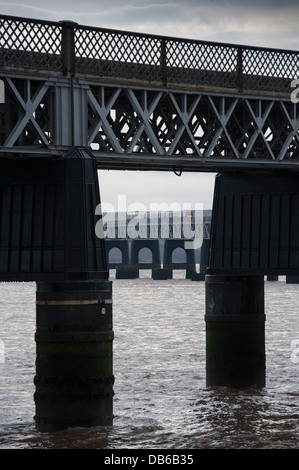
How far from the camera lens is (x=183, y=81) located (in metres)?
34.0

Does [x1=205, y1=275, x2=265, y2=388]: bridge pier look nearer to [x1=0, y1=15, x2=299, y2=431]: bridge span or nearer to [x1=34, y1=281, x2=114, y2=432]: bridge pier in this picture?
[x1=0, y1=15, x2=299, y2=431]: bridge span

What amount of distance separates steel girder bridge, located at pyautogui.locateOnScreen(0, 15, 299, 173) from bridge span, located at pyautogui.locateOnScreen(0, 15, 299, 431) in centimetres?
4

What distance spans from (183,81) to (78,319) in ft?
30.3

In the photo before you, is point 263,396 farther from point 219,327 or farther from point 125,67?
point 125,67

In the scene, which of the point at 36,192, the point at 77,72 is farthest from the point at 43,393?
the point at 77,72

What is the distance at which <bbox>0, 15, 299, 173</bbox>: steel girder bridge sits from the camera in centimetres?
3083

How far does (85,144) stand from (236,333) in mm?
12670

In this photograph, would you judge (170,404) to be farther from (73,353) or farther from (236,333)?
(73,353)

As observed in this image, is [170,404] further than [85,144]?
Yes

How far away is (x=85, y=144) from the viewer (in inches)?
1236

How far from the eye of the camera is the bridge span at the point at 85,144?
30500 millimetres

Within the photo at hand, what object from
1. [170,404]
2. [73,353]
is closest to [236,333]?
[170,404]

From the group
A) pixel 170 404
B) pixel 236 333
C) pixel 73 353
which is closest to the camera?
pixel 73 353

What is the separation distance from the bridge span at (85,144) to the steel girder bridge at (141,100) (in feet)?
0.15
